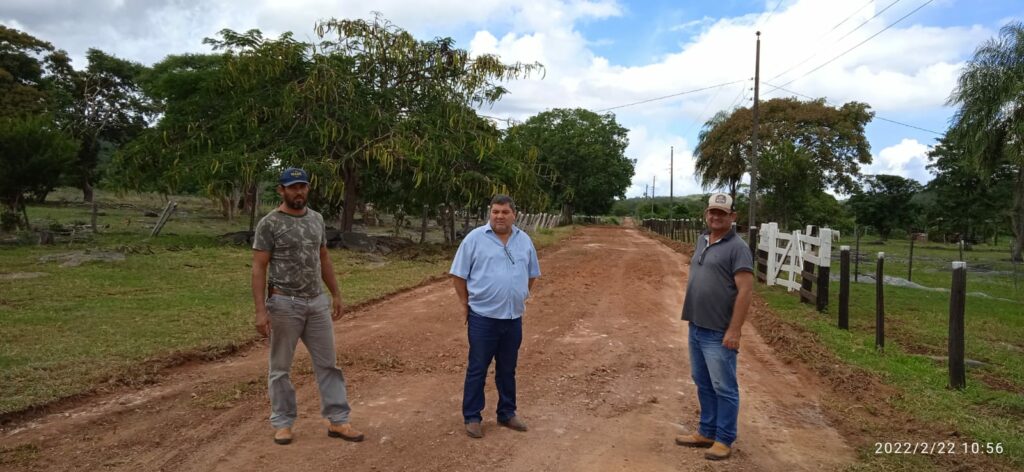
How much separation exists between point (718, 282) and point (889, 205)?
67843mm

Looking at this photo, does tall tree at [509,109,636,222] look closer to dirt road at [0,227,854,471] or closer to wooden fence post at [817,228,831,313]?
wooden fence post at [817,228,831,313]

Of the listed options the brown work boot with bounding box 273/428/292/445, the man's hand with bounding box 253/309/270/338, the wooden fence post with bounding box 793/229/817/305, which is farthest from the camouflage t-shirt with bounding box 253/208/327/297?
the wooden fence post with bounding box 793/229/817/305

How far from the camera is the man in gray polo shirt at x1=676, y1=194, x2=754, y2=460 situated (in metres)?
4.05

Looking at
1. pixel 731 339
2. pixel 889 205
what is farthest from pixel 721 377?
pixel 889 205

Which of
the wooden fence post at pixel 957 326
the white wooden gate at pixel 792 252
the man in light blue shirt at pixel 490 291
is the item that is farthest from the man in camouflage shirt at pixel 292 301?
the white wooden gate at pixel 792 252

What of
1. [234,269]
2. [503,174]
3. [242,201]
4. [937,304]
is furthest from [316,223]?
[242,201]

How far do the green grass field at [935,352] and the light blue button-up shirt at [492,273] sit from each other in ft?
7.91

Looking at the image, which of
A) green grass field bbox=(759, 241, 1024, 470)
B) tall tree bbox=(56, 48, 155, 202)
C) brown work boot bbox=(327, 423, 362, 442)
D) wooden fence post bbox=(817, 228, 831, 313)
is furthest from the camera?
tall tree bbox=(56, 48, 155, 202)

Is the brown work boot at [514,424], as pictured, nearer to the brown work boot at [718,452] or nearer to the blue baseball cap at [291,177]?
the brown work boot at [718,452]

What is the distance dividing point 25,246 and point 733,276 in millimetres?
17230

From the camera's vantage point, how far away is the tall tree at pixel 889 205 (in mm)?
61938

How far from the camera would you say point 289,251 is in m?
4.09

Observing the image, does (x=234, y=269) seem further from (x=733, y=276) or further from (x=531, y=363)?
(x=733, y=276)

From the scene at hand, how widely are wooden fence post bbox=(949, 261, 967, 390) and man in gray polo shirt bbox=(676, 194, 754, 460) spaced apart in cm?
299
